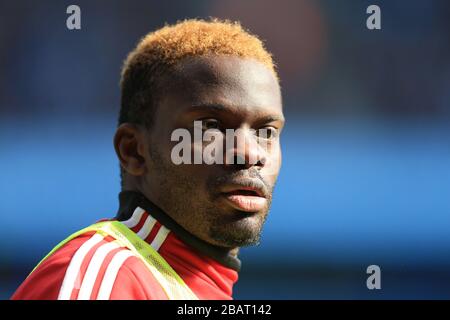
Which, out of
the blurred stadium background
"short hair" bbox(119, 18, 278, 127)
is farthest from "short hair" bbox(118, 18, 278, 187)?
the blurred stadium background

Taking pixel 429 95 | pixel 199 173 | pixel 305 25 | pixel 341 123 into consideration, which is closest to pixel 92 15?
pixel 305 25

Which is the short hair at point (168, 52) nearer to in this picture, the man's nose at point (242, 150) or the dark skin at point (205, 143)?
the dark skin at point (205, 143)

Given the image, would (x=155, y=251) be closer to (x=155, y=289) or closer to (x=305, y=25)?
(x=155, y=289)

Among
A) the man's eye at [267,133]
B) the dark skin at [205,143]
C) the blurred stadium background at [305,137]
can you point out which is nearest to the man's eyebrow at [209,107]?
the dark skin at [205,143]

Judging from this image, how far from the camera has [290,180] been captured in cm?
662

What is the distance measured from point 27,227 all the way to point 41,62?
153cm

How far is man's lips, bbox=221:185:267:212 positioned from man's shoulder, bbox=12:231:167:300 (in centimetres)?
31

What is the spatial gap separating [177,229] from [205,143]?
0.26 m

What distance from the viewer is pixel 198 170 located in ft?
7.23

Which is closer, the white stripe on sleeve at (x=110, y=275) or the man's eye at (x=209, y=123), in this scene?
the white stripe on sleeve at (x=110, y=275)

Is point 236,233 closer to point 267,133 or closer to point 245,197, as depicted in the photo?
point 245,197

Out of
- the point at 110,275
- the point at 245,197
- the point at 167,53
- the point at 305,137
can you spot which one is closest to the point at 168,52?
the point at 167,53

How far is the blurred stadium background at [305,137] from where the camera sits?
6.31 meters

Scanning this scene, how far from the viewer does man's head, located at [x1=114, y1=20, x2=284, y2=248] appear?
219 centimetres
